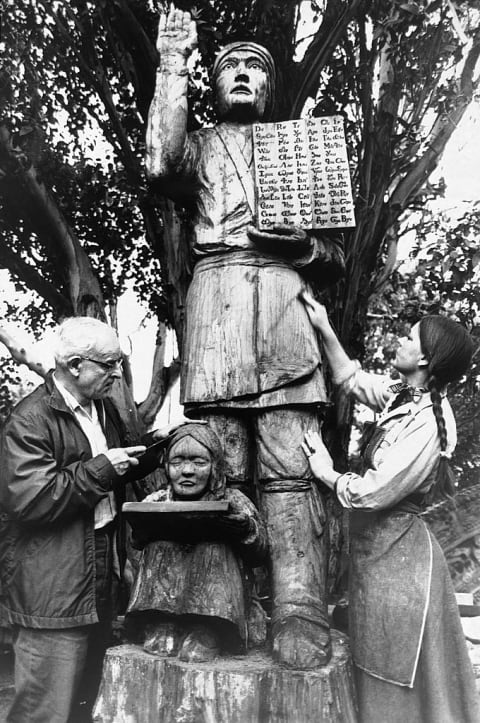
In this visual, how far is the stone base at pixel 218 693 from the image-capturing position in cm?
249

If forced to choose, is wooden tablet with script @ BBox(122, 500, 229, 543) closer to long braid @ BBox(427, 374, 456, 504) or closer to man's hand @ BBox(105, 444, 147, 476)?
man's hand @ BBox(105, 444, 147, 476)

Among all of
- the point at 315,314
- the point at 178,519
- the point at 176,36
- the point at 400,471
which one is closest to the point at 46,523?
the point at 178,519

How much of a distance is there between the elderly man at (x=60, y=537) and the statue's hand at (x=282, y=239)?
869 mm

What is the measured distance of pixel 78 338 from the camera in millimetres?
2955

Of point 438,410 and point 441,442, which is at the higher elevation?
point 438,410

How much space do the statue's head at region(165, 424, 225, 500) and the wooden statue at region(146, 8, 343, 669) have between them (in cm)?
27

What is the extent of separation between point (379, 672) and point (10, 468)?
1659mm

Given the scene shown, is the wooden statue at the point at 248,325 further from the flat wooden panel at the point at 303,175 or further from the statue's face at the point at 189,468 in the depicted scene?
the statue's face at the point at 189,468

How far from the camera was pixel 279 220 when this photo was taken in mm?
3256

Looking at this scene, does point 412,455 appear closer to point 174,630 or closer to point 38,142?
point 174,630

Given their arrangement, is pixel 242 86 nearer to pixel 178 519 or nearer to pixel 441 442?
pixel 441 442

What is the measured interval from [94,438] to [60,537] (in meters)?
0.46

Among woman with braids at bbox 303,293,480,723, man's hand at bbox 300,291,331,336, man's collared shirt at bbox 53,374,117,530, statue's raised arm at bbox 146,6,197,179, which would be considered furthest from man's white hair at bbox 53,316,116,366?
woman with braids at bbox 303,293,480,723

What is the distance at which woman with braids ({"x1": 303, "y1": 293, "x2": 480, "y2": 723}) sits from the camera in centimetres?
256
